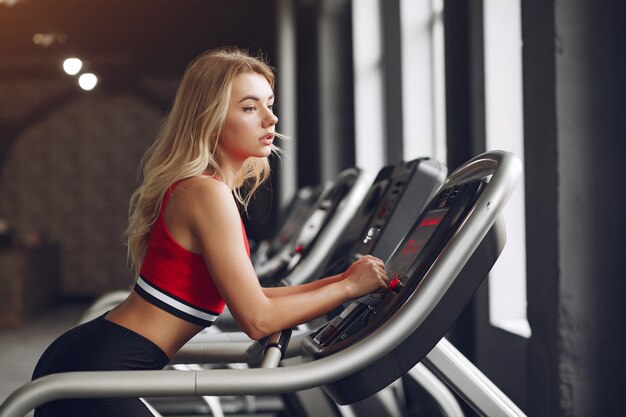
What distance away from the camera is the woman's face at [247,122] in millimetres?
1475

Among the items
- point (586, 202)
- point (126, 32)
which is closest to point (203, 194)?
point (586, 202)

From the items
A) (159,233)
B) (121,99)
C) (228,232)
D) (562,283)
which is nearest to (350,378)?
(228,232)

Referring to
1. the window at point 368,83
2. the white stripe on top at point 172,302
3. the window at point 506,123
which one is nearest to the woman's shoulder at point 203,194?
the white stripe on top at point 172,302

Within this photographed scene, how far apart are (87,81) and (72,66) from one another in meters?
0.34

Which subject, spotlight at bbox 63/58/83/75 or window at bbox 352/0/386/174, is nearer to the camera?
window at bbox 352/0/386/174

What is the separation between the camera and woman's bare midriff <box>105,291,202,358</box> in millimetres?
1396

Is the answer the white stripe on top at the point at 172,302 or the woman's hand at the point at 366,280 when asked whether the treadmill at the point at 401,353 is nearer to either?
the woman's hand at the point at 366,280

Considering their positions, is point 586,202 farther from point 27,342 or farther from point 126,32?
point 126,32

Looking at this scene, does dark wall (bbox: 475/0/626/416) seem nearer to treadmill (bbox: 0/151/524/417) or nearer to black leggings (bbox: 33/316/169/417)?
treadmill (bbox: 0/151/524/417)

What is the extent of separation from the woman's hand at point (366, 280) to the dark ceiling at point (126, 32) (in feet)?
22.9

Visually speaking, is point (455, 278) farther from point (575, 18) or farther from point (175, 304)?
point (575, 18)

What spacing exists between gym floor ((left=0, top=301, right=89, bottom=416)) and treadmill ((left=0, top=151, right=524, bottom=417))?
3.51 meters

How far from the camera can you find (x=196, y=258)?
141 centimetres

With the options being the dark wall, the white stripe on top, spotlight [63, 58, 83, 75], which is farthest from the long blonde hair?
spotlight [63, 58, 83, 75]
